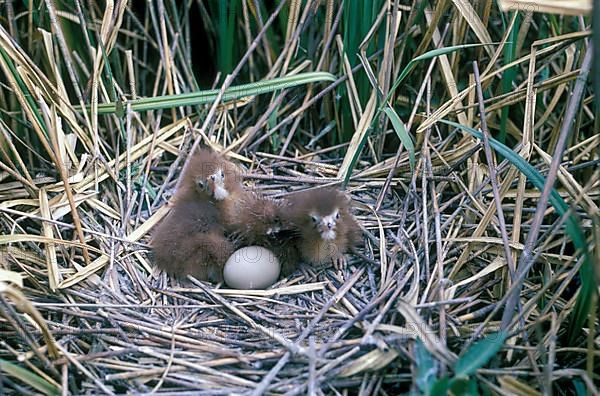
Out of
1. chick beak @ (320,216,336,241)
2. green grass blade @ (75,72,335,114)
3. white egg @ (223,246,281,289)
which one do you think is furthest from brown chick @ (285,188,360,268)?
green grass blade @ (75,72,335,114)

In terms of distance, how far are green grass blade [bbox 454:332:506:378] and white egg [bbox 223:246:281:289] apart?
33.6 inches

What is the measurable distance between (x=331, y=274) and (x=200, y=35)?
1.48m

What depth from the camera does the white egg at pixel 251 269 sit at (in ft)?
8.22

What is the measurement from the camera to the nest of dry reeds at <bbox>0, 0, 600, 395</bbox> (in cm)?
202

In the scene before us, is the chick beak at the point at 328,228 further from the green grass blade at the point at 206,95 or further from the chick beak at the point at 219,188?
the green grass blade at the point at 206,95

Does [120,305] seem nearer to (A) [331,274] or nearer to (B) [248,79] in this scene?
(A) [331,274]

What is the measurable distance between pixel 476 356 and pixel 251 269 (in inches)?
36.4

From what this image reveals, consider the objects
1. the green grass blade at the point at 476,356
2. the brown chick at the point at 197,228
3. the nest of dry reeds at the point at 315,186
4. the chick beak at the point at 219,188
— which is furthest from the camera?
the chick beak at the point at 219,188

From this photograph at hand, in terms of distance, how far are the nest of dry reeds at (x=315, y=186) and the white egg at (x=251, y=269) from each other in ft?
0.21

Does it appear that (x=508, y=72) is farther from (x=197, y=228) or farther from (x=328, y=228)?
(x=197, y=228)

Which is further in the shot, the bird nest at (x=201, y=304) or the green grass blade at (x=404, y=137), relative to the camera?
the green grass blade at (x=404, y=137)

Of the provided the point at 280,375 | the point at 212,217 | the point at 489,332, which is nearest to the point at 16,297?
the point at 280,375

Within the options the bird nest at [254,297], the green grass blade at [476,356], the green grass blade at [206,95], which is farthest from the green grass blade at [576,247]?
the green grass blade at [206,95]

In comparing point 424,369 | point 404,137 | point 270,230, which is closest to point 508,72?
point 404,137
